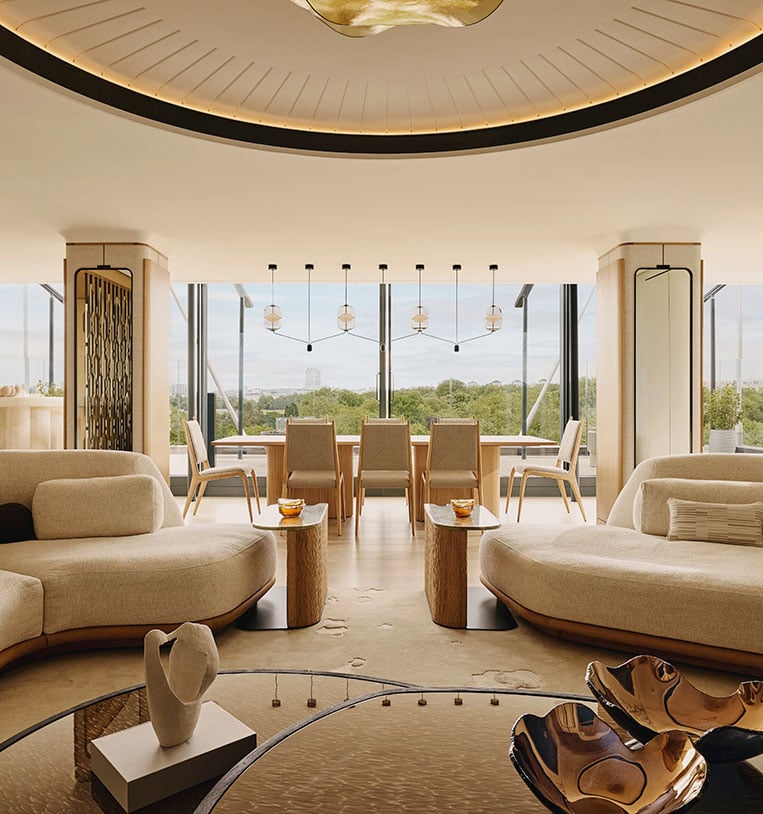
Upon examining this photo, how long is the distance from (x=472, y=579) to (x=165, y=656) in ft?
9.25

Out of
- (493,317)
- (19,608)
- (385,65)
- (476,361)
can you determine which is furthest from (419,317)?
(19,608)

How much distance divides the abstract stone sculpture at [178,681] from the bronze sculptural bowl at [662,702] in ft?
2.73

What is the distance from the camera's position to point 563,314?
834 centimetres

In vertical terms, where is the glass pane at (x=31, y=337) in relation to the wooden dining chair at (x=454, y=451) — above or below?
above

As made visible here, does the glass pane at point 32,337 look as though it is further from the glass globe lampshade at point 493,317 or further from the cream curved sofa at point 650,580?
the cream curved sofa at point 650,580

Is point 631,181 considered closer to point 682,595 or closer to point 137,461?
point 682,595

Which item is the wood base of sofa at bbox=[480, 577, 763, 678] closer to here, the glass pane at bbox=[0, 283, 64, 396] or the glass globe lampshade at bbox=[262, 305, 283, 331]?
the glass globe lampshade at bbox=[262, 305, 283, 331]

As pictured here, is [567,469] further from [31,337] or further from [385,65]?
[31,337]

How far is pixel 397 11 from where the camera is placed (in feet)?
5.27

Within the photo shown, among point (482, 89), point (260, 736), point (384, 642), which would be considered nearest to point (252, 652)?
point (384, 642)

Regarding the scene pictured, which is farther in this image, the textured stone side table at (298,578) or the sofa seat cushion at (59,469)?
the sofa seat cushion at (59,469)

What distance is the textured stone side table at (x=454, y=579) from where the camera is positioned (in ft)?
10.6

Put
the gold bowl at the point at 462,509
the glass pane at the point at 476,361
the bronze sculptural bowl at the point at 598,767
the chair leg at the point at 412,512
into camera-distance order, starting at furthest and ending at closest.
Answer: the glass pane at the point at 476,361 → the chair leg at the point at 412,512 → the gold bowl at the point at 462,509 → the bronze sculptural bowl at the point at 598,767

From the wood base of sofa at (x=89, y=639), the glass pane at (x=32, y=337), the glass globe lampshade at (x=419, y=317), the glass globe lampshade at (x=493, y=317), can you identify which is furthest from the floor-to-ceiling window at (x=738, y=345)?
the glass pane at (x=32, y=337)
